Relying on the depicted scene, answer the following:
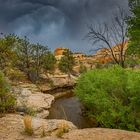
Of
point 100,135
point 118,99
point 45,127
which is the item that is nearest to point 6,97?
point 45,127

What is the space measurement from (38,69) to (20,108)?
98.7ft

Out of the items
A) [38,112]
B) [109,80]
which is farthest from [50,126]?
[38,112]

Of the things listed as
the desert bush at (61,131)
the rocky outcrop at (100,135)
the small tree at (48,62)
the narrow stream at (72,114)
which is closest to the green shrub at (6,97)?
the narrow stream at (72,114)

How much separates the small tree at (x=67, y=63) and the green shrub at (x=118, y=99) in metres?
39.4

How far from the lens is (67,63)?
210 feet

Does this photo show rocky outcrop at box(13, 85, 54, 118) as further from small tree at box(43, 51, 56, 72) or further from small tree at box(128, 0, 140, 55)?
small tree at box(43, 51, 56, 72)

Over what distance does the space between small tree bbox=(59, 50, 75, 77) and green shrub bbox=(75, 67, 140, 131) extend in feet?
129

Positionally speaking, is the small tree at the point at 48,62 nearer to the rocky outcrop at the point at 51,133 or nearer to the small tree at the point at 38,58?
the small tree at the point at 38,58

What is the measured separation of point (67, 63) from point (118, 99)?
145 feet

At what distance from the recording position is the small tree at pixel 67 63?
6216 centimetres

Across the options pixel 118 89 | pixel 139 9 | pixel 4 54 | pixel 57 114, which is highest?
pixel 139 9

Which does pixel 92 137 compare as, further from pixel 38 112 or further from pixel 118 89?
pixel 38 112

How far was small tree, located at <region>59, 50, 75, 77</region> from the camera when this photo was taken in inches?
2447

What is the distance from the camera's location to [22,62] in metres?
53.3
